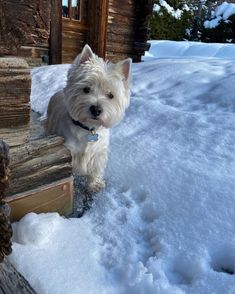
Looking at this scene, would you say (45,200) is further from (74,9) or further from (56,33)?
(74,9)

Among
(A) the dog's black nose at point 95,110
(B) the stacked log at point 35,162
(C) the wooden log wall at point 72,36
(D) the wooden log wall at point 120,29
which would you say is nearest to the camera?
(B) the stacked log at point 35,162

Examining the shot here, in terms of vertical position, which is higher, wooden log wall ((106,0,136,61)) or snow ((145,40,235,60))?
wooden log wall ((106,0,136,61))

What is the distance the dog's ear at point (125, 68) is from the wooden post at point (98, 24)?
5.57 metres

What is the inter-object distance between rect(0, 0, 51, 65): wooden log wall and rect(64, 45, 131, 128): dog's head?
1.07 m

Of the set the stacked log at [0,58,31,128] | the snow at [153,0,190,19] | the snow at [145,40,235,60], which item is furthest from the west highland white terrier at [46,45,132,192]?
the snow at [153,0,190,19]

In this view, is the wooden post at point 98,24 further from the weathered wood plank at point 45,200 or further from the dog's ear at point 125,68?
the weathered wood plank at point 45,200

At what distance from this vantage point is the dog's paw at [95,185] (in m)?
3.01

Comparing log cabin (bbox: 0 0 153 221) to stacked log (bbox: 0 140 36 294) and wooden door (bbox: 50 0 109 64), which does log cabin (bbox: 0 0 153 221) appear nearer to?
stacked log (bbox: 0 140 36 294)

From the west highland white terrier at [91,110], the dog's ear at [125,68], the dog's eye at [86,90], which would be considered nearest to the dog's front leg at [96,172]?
the west highland white terrier at [91,110]

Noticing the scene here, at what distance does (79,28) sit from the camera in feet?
27.3

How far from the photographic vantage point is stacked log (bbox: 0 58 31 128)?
6.50 feet

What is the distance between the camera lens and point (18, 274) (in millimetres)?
1738

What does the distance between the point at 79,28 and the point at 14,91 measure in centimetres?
671

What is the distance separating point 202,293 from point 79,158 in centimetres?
151
